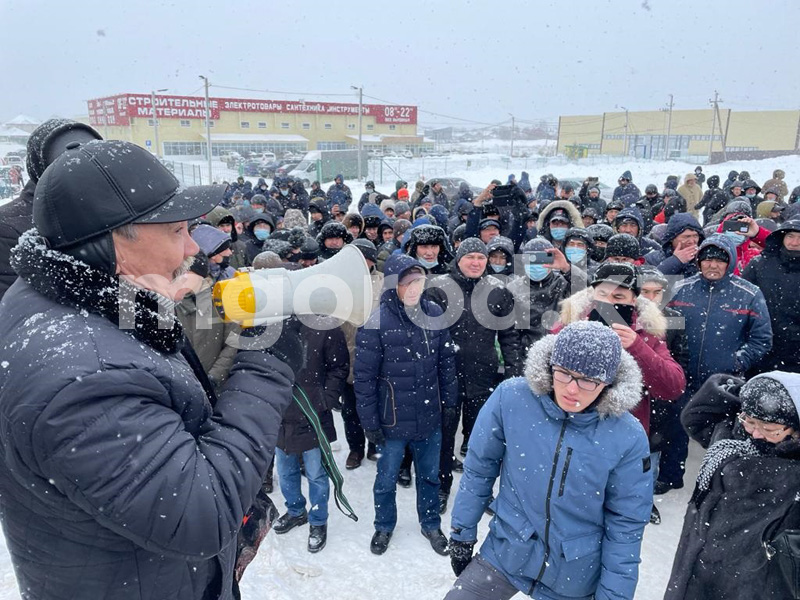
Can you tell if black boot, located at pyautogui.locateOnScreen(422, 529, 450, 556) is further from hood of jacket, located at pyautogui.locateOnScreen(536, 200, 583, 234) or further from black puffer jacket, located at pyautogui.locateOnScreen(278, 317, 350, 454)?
hood of jacket, located at pyautogui.locateOnScreen(536, 200, 583, 234)

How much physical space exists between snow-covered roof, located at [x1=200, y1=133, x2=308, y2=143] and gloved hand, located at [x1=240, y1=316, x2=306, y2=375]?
164 feet

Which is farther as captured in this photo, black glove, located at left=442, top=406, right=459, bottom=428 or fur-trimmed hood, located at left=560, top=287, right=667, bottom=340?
black glove, located at left=442, top=406, right=459, bottom=428

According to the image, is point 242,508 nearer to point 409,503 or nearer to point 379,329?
point 379,329

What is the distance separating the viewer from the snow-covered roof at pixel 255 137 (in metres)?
47.3

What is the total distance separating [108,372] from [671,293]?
→ 13.4 ft

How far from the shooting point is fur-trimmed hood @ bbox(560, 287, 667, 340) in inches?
128

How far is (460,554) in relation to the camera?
247 centimetres

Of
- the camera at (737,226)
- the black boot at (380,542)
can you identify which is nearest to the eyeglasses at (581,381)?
the black boot at (380,542)

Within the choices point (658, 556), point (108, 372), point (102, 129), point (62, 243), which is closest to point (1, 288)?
point (62, 243)

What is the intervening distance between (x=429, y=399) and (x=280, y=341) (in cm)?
223

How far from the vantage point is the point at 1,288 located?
2.50 metres

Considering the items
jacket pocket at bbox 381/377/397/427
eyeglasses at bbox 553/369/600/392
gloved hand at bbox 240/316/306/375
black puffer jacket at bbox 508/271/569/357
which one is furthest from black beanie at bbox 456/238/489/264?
gloved hand at bbox 240/316/306/375

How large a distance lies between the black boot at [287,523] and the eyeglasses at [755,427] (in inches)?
116

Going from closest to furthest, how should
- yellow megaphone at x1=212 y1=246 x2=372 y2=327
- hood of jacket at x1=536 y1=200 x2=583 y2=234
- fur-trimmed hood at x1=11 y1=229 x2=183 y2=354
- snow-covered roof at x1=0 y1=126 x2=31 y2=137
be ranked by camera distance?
1. fur-trimmed hood at x1=11 y1=229 x2=183 y2=354
2. yellow megaphone at x1=212 y1=246 x2=372 y2=327
3. hood of jacket at x1=536 y1=200 x2=583 y2=234
4. snow-covered roof at x1=0 y1=126 x2=31 y2=137
